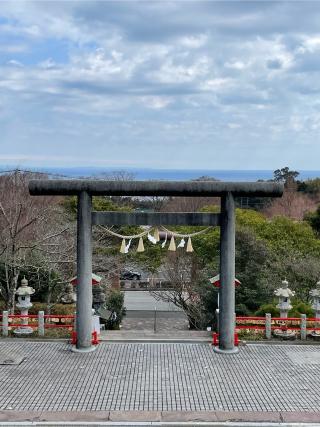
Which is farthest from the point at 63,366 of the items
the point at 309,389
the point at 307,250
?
the point at 307,250

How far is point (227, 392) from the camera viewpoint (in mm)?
12102

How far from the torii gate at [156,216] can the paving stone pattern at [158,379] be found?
977 mm

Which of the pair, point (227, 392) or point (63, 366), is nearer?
point (227, 392)

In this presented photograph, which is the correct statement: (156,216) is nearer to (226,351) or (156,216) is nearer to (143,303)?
(226,351)

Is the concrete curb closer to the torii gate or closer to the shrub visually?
the torii gate

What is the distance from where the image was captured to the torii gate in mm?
14852

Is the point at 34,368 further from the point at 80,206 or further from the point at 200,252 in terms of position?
the point at 200,252

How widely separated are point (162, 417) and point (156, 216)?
20.3 ft

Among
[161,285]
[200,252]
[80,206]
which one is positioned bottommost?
[161,285]

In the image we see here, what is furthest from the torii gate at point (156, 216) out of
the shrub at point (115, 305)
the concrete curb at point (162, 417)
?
the shrub at point (115, 305)

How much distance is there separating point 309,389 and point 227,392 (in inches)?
80.0

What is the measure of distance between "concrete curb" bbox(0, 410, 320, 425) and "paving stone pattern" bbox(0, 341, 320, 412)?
0.21m

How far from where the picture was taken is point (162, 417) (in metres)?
10.8

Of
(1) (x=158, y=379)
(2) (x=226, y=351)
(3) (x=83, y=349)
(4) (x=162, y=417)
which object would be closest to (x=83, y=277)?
(3) (x=83, y=349)
